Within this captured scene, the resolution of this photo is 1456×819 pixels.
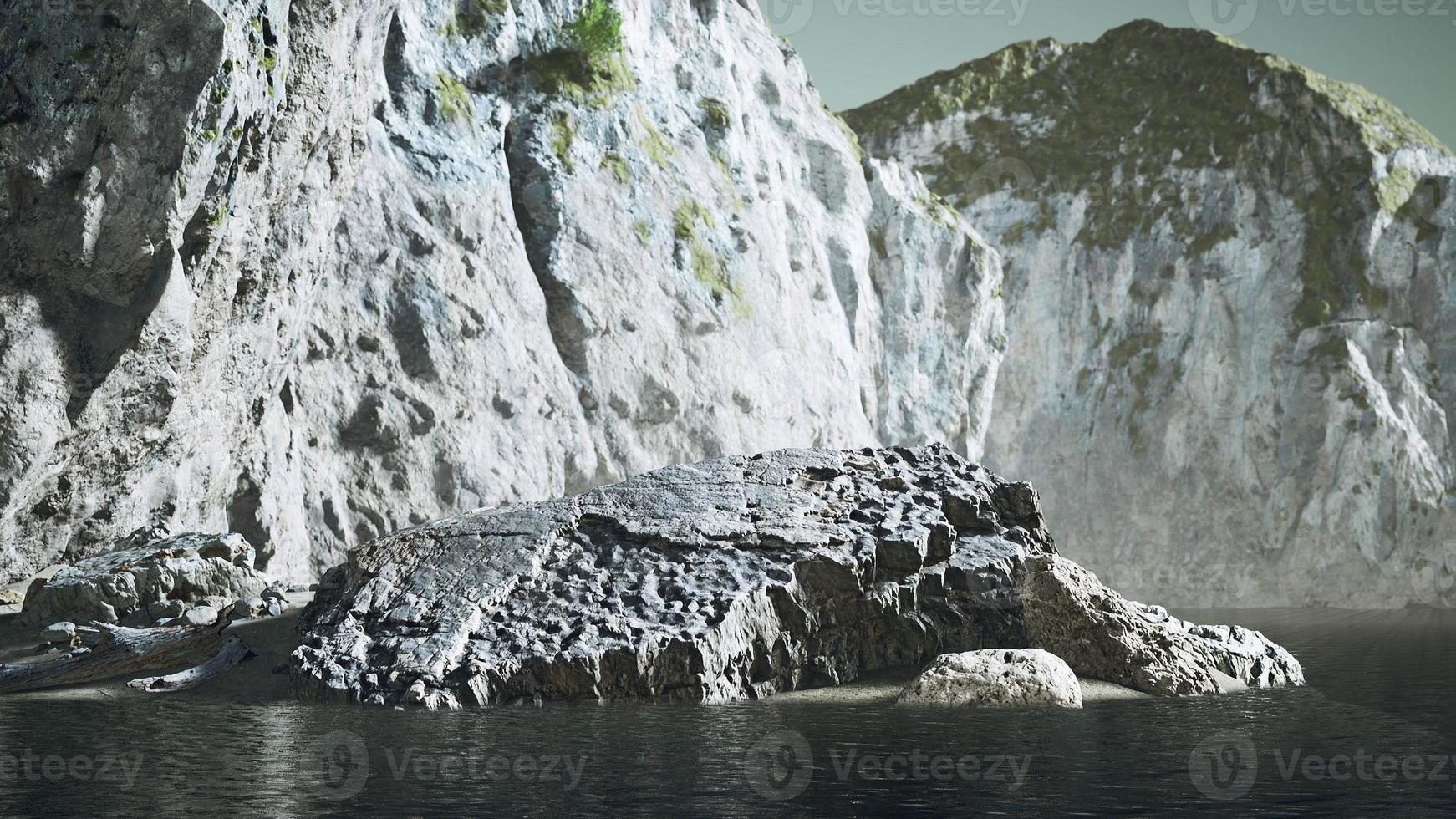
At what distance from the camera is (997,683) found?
14.7 meters

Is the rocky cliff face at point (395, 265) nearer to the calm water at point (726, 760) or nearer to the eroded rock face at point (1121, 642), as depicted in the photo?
the calm water at point (726, 760)

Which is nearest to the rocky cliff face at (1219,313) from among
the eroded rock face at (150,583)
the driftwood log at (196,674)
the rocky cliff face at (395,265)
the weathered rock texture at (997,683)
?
the rocky cliff face at (395,265)

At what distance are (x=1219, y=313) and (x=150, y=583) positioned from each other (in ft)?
203

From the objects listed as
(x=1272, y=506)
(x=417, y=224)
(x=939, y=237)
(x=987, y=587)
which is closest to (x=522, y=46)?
(x=417, y=224)

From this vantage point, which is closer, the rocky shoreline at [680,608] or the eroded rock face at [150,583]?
the rocky shoreline at [680,608]

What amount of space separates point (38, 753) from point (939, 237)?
48.2 m

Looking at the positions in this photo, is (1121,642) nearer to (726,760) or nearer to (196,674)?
(726,760)

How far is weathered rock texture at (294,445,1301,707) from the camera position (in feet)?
47.7

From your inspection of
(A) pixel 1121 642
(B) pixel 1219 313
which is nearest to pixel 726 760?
(A) pixel 1121 642

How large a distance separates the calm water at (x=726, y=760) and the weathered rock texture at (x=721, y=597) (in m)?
0.90

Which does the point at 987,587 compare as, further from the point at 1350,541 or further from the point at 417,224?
the point at 1350,541

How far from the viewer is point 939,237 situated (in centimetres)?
5416

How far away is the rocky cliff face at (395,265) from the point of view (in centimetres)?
1636

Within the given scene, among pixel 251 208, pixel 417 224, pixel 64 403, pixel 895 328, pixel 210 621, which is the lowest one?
pixel 210 621
